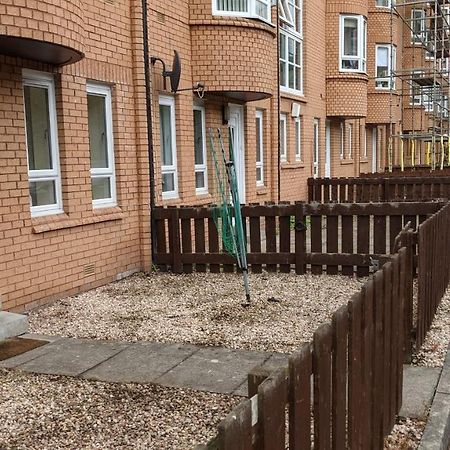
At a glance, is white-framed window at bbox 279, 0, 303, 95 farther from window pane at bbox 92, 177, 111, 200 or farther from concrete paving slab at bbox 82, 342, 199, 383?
concrete paving slab at bbox 82, 342, 199, 383

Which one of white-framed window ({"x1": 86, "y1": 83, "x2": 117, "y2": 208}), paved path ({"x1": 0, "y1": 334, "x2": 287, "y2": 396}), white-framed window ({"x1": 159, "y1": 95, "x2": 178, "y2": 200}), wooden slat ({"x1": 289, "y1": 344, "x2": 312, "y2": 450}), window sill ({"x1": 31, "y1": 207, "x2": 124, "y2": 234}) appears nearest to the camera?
wooden slat ({"x1": 289, "y1": 344, "x2": 312, "y2": 450})

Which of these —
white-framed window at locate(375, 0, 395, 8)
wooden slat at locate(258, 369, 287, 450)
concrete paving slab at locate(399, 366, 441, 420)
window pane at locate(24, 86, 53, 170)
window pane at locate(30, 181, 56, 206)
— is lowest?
concrete paving slab at locate(399, 366, 441, 420)

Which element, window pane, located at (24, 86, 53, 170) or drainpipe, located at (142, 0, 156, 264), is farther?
drainpipe, located at (142, 0, 156, 264)

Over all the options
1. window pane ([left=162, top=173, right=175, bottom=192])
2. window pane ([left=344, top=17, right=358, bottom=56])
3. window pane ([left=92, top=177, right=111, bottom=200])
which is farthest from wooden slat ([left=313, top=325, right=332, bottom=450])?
window pane ([left=344, top=17, right=358, bottom=56])

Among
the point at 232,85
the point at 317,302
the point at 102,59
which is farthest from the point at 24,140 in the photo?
the point at 232,85

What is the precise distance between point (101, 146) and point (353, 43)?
14.8 metres

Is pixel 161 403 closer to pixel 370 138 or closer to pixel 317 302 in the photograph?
pixel 317 302

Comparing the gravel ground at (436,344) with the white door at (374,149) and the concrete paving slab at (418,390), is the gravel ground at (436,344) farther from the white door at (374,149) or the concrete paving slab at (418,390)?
the white door at (374,149)

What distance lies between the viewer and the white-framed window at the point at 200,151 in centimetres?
1084

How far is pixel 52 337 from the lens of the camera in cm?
561

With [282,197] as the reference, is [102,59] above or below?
above

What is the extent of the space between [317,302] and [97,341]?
263cm

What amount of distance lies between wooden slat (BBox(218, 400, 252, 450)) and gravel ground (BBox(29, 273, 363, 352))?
3318 mm

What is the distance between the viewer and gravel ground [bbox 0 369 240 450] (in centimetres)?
345
